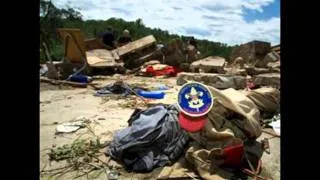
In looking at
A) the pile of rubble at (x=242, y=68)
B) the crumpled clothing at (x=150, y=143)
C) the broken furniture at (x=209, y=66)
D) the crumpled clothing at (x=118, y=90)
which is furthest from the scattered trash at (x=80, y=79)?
the crumpled clothing at (x=150, y=143)

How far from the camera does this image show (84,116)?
250 inches

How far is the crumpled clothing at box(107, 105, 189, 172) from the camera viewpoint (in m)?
4.18

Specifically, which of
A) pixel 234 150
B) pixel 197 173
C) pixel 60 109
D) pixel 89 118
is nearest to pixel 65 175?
pixel 197 173

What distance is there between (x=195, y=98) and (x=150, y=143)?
37.8 inches

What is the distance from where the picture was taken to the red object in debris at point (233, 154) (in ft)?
12.9

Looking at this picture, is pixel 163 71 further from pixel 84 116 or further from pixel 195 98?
pixel 195 98

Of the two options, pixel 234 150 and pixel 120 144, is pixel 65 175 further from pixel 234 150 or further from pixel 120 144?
pixel 234 150

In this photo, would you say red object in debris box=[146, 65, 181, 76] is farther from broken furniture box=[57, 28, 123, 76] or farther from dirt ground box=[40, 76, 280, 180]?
dirt ground box=[40, 76, 280, 180]

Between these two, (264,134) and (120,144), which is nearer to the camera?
(120,144)

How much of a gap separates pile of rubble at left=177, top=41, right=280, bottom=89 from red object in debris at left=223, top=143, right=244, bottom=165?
165 inches

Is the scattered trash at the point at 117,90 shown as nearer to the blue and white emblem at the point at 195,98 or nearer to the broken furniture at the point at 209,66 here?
the broken furniture at the point at 209,66

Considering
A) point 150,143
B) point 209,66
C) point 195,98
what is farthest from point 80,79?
point 195,98

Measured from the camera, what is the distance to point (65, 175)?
162 inches
